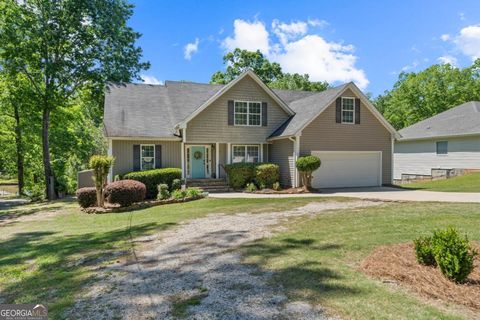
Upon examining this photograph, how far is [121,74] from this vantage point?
22359mm

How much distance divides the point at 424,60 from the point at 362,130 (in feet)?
106

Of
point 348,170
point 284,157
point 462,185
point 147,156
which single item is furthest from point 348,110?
point 147,156

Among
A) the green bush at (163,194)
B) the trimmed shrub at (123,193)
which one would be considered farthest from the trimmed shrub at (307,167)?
the trimmed shrub at (123,193)

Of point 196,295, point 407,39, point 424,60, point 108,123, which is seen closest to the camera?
point 196,295

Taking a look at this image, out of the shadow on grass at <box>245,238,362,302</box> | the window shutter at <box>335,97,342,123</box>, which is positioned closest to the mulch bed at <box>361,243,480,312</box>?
the shadow on grass at <box>245,238,362,302</box>

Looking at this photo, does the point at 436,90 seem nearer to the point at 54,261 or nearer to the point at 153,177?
the point at 153,177

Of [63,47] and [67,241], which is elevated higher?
[63,47]

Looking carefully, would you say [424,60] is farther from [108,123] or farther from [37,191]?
[37,191]

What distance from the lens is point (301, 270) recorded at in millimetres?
5230

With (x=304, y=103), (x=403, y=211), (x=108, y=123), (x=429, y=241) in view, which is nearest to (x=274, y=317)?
(x=429, y=241)

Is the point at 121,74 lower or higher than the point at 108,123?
higher

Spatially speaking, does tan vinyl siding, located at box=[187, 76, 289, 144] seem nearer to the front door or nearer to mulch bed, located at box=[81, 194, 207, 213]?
the front door

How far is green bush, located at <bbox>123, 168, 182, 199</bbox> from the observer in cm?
1667

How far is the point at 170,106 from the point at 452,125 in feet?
68.7
